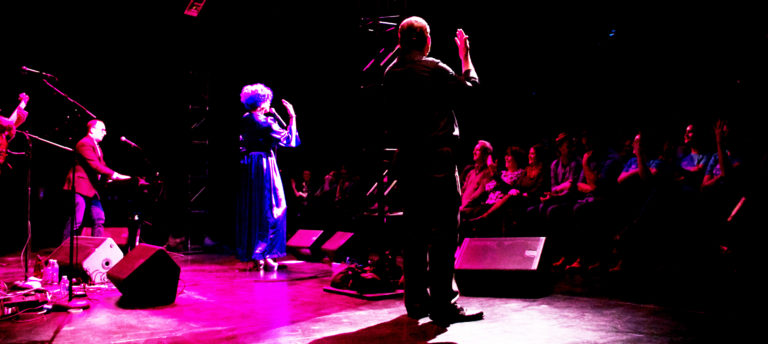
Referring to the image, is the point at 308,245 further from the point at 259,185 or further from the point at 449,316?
the point at 449,316

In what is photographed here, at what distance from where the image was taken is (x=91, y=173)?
5.88 m

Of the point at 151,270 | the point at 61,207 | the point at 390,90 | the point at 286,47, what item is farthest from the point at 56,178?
the point at 390,90

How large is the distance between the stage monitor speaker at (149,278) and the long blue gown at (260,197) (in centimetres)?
156

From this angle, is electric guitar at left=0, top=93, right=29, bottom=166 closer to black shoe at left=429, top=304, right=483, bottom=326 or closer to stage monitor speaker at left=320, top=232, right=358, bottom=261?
stage monitor speaker at left=320, top=232, right=358, bottom=261

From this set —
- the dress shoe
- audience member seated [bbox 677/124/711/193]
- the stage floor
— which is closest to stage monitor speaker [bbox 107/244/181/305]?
the stage floor

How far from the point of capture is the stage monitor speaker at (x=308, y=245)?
7.02 meters

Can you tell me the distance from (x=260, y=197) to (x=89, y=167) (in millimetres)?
1962

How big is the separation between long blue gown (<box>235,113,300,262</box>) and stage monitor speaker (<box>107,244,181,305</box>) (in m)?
1.56

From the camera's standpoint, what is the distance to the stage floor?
107 inches

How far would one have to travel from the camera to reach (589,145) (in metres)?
5.96

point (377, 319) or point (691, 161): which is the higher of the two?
point (691, 161)

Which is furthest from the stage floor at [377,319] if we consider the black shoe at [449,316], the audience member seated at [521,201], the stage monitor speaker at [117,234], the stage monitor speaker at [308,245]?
the stage monitor speaker at [117,234]

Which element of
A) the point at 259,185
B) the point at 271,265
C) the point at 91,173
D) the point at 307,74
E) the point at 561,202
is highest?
the point at 307,74

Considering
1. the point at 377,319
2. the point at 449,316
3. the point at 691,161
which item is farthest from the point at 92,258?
the point at 691,161
